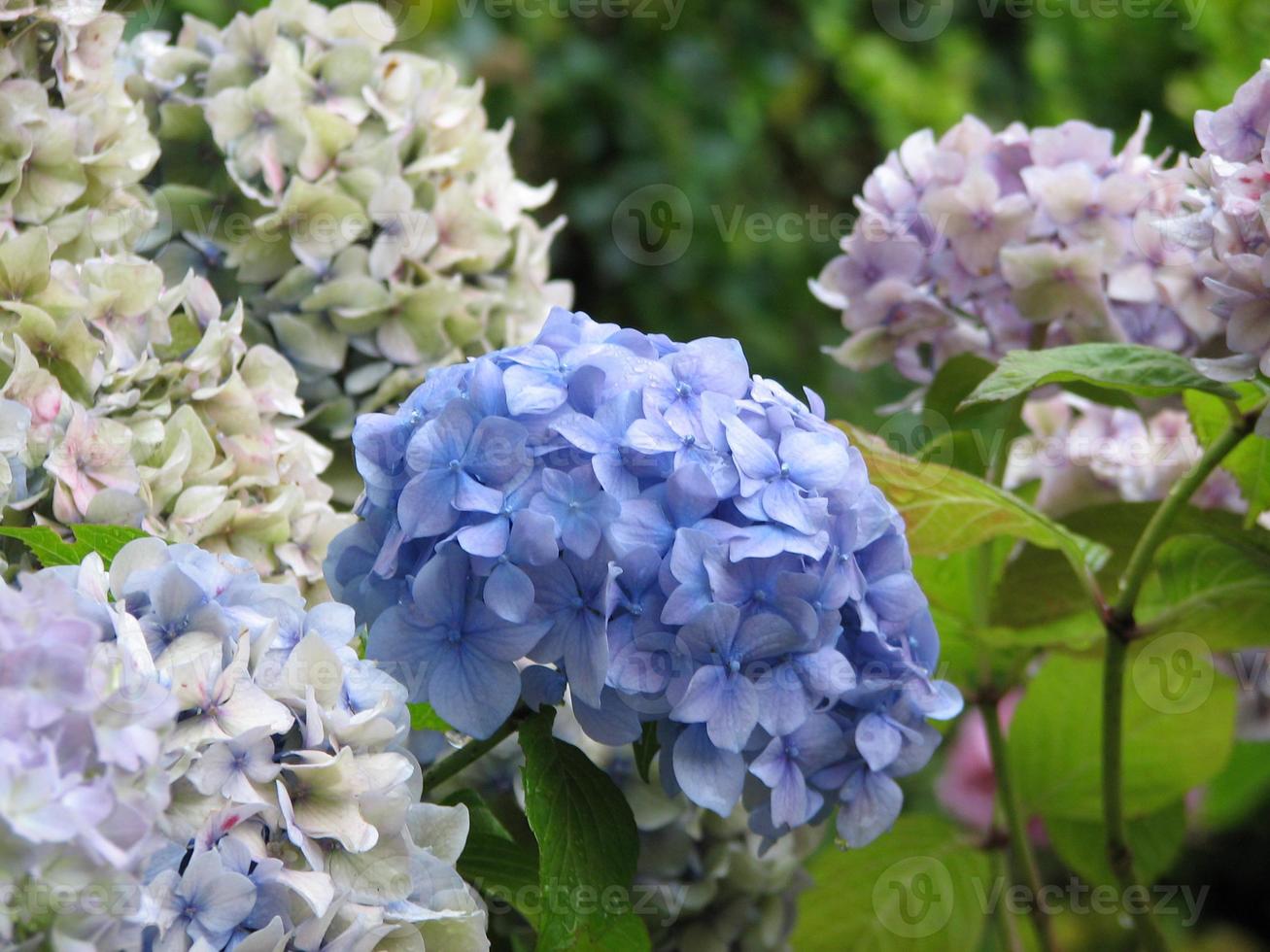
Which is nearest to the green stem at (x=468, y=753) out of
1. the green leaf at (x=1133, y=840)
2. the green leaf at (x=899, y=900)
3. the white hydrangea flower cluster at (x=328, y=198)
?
the white hydrangea flower cluster at (x=328, y=198)

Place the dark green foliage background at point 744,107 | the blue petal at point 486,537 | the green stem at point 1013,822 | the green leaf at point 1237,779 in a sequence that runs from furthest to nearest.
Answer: the dark green foliage background at point 744,107
the green leaf at point 1237,779
the green stem at point 1013,822
the blue petal at point 486,537

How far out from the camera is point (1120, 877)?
78cm

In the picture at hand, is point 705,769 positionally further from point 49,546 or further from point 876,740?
point 49,546

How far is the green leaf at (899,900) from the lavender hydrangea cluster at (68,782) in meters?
0.54

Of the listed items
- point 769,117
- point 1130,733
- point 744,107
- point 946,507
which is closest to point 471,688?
point 946,507

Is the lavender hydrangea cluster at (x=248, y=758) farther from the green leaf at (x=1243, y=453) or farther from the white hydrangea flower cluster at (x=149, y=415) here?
the green leaf at (x=1243, y=453)

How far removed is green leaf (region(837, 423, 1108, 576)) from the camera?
674 mm

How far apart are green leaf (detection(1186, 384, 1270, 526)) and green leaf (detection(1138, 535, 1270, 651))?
5 centimetres

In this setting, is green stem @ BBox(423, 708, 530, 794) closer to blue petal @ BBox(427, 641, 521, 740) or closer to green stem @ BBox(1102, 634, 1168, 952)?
blue petal @ BBox(427, 641, 521, 740)

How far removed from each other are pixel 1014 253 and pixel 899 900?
41 cm

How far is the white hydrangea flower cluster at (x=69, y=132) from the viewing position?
0.64m

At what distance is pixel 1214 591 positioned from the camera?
71cm

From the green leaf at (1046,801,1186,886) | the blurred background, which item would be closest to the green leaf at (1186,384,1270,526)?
the green leaf at (1046,801,1186,886)

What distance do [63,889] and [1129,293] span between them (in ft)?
2.01
